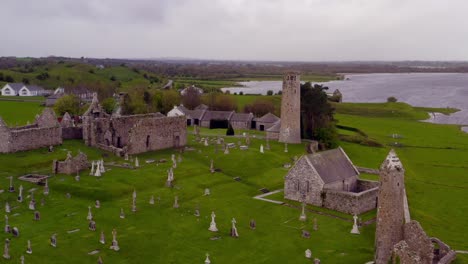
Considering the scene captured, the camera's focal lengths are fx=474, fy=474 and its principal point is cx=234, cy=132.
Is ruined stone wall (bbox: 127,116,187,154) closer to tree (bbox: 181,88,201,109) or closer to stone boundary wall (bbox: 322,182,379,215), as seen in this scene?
stone boundary wall (bbox: 322,182,379,215)

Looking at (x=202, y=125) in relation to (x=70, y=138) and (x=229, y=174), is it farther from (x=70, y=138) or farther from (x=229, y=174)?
(x=229, y=174)

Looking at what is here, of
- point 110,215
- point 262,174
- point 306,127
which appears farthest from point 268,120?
point 110,215

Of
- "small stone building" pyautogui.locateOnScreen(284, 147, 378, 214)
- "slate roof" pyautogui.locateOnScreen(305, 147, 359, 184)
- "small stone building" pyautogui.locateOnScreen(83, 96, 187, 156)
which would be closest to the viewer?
"small stone building" pyautogui.locateOnScreen(284, 147, 378, 214)

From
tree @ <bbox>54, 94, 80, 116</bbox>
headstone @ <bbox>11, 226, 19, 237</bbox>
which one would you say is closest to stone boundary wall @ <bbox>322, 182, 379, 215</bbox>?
headstone @ <bbox>11, 226, 19, 237</bbox>

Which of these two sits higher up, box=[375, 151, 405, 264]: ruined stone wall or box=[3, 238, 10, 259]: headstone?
box=[375, 151, 405, 264]: ruined stone wall

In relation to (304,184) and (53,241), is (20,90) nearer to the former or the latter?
(304,184)

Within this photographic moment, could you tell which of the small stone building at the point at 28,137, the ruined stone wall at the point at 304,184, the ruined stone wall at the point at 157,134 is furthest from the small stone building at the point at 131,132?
the ruined stone wall at the point at 304,184
